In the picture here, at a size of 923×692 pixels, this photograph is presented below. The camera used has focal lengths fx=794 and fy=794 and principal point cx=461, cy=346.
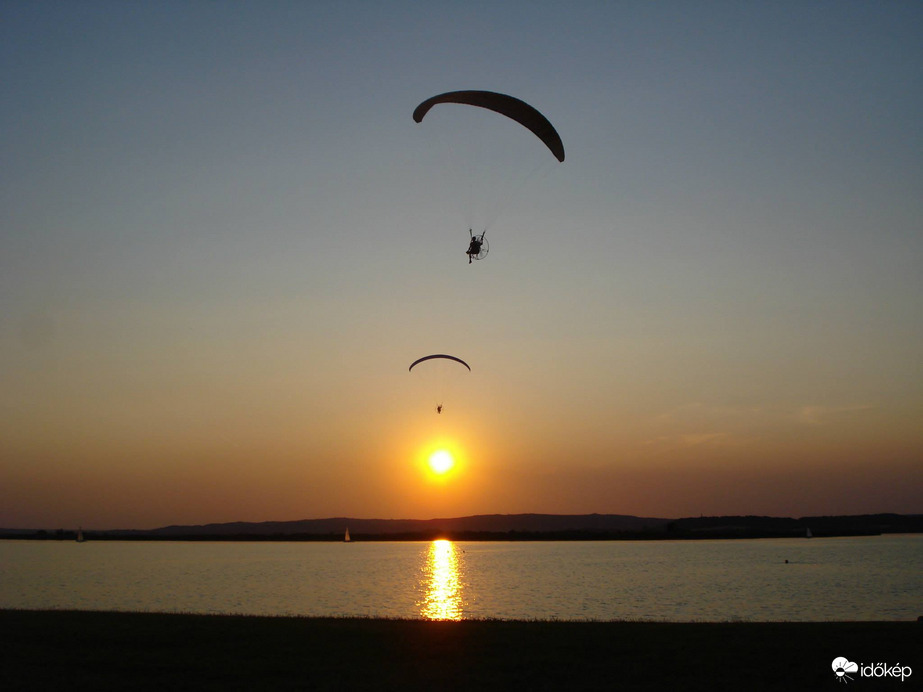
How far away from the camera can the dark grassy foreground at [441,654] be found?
1527 centimetres

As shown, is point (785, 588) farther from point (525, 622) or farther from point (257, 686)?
point (257, 686)

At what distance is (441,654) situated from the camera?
1762 centimetres

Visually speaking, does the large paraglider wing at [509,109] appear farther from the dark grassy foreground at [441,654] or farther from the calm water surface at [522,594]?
the calm water surface at [522,594]

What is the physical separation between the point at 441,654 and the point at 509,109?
1599 centimetres

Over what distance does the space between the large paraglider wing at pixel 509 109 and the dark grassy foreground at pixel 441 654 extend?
47.5ft

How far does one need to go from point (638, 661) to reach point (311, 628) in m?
8.67

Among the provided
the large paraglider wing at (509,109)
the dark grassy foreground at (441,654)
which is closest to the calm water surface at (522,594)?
the dark grassy foreground at (441,654)

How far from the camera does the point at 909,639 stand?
1777 cm

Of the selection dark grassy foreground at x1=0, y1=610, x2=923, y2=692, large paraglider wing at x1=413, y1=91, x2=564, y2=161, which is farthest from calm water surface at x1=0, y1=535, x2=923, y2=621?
large paraglider wing at x1=413, y1=91, x2=564, y2=161

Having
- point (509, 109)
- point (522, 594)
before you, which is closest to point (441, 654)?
point (509, 109)

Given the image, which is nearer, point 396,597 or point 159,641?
point 159,641

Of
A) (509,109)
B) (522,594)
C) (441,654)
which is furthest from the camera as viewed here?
(522,594)

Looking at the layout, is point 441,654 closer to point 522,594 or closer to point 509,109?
point 509,109

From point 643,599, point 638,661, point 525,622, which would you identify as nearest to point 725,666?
point 638,661
